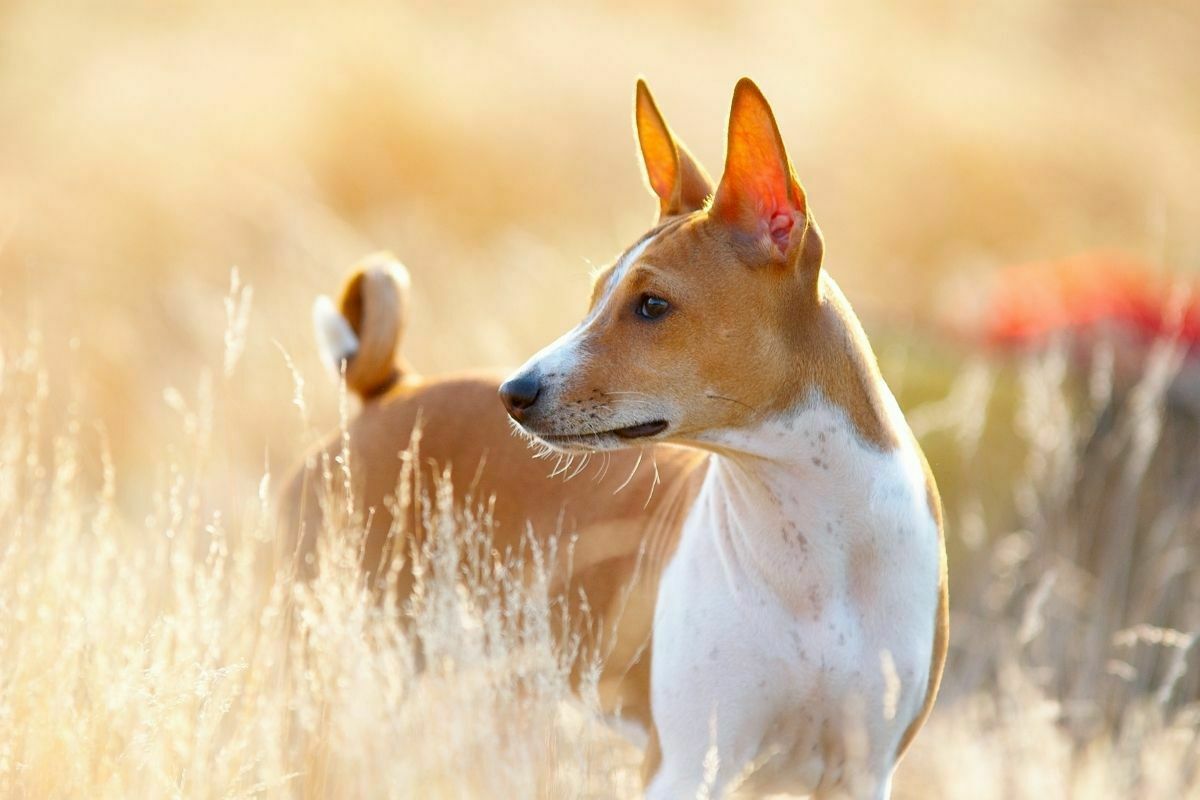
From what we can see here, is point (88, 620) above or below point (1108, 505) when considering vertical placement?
above

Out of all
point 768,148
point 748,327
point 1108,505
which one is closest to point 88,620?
point 748,327

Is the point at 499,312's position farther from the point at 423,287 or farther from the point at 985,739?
the point at 985,739

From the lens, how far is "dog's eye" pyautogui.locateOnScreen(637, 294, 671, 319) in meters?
3.04

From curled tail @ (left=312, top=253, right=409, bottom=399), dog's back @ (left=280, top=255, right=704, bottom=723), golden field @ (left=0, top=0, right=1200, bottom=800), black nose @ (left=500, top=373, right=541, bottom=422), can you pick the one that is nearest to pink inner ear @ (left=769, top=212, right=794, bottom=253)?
black nose @ (left=500, top=373, right=541, bottom=422)

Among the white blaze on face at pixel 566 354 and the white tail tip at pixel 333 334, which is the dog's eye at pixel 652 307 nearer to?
the white blaze on face at pixel 566 354

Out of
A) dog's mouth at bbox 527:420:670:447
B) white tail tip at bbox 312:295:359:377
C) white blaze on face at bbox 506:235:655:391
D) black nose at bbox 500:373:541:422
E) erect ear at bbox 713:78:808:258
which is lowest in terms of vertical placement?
dog's mouth at bbox 527:420:670:447

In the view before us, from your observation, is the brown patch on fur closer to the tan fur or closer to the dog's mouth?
the dog's mouth

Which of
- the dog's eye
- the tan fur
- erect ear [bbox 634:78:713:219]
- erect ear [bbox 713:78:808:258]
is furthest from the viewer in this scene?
the tan fur

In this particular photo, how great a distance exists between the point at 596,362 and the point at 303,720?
0.91 m

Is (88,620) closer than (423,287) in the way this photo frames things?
Yes

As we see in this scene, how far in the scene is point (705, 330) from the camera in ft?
9.87

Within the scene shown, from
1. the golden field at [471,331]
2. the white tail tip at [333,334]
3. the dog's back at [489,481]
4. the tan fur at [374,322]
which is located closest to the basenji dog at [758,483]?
the dog's back at [489,481]

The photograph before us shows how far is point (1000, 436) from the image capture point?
20.9 feet

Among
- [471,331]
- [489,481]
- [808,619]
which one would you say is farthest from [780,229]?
[471,331]
